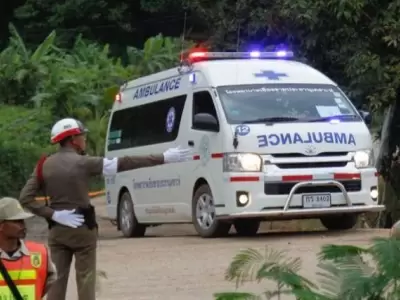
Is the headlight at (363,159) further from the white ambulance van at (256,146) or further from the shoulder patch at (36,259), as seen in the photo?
the shoulder patch at (36,259)

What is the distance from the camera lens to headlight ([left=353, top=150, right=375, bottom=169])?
15.9m

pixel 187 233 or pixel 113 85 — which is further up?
pixel 113 85

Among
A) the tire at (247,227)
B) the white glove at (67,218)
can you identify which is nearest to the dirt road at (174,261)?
the tire at (247,227)

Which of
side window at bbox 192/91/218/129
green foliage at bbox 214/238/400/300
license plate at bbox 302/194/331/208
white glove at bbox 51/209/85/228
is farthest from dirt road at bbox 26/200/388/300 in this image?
green foliage at bbox 214/238/400/300

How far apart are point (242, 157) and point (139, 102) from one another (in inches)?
148

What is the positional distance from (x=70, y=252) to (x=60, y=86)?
2341 cm

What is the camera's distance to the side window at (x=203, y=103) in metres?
16.2

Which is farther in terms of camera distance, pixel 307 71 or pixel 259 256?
pixel 307 71

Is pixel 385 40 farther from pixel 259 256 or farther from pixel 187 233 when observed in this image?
pixel 259 256

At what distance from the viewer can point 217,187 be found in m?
15.7

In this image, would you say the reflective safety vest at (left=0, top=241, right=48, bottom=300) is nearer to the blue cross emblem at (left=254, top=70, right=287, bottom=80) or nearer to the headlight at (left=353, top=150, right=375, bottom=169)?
the headlight at (left=353, top=150, right=375, bottom=169)

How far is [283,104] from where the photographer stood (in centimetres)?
1614

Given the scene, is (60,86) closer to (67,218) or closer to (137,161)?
(67,218)

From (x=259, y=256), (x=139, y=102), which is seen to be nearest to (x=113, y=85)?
(x=139, y=102)
